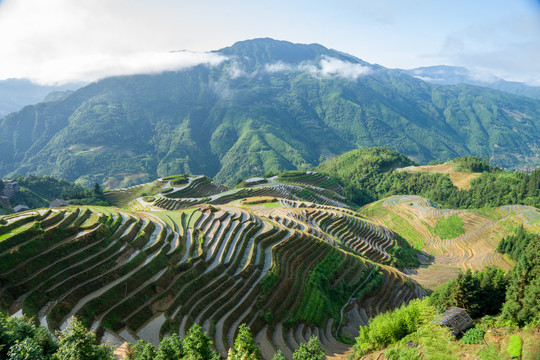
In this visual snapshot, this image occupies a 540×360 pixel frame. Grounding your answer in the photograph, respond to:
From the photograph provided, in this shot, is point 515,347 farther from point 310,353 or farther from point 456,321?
point 310,353

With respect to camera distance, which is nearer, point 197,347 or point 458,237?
point 197,347

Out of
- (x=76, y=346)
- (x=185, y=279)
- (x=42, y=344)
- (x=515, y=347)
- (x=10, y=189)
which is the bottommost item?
(x=10, y=189)

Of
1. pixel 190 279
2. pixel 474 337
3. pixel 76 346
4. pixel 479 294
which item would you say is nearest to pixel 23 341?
pixel 76 346

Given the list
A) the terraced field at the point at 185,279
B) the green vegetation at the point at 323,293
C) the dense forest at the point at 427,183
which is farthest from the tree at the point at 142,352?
the dense forest at the point at 427,183

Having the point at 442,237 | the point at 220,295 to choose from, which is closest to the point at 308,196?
the point at 442,237

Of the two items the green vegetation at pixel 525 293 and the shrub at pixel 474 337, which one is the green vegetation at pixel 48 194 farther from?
the green vegetation at pixel 525 293

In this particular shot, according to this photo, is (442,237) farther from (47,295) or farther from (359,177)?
(47,295)

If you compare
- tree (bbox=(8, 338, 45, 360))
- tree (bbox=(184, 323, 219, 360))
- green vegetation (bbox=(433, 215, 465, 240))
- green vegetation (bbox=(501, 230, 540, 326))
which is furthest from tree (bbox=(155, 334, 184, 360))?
green vegetation (bbox=(433, 215, 465, 240))

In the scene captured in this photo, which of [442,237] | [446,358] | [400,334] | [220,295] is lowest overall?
[442,237]
